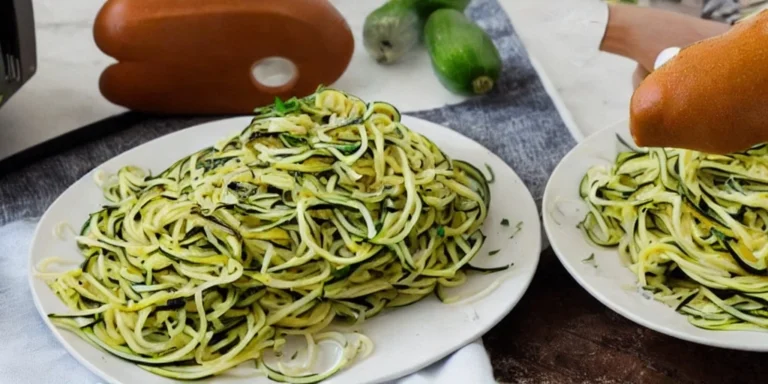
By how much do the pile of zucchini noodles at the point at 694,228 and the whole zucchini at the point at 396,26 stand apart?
1.99 feet

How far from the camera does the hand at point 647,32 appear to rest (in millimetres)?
1326

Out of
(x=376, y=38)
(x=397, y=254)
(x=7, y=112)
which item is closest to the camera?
(x=397, y=254)

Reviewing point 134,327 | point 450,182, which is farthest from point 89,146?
point 450,182

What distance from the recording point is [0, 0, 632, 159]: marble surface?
139 centimetres

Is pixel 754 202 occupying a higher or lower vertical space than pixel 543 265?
higher

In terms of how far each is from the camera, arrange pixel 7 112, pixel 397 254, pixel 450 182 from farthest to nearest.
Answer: pixel 7 112
pixel 450 182
pixel 397 254

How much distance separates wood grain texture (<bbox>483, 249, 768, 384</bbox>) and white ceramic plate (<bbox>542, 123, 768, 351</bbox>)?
6 cm

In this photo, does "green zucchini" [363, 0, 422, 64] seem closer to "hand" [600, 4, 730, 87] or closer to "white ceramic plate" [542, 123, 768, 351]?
"hand" [600, 4, 730, 87]

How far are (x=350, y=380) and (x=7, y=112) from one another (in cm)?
89

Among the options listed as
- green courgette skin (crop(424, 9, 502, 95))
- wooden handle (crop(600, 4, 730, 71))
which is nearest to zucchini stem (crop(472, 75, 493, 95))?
green courgette skin (crop(424, 9, 502, 95))

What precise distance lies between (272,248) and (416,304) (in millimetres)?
179

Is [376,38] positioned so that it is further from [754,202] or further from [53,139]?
[754,202]

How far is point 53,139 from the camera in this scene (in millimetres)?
1267

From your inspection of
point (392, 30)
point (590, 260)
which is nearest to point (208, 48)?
point (392, 30)
